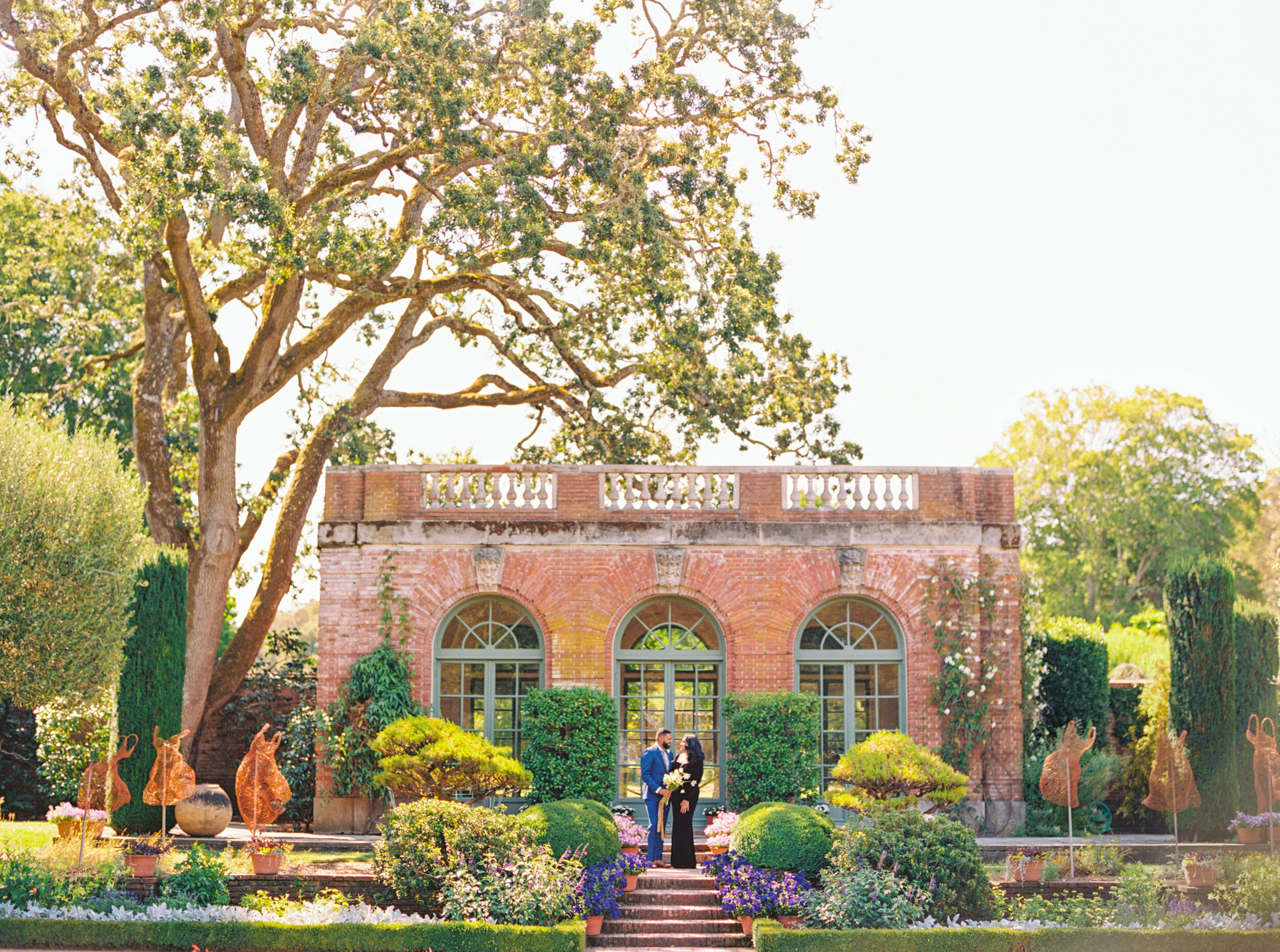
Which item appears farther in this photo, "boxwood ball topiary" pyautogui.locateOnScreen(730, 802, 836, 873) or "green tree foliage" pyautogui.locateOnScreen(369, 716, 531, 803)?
"green tree foliage" pyautogui.locateOnScreen(369, 716, 531, 803)

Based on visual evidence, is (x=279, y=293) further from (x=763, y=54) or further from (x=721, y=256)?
(x=763, y=54)

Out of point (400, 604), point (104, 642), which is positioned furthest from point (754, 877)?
point (104, 642)

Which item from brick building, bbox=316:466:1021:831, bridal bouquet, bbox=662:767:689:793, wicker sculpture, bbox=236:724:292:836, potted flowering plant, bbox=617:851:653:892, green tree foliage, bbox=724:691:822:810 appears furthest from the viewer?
brick building, bbox=316:466:1021:831

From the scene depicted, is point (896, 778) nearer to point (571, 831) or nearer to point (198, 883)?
point (571, 831)

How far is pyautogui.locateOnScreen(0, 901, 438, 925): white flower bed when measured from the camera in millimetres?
12227

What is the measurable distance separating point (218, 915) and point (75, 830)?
14.0 ft

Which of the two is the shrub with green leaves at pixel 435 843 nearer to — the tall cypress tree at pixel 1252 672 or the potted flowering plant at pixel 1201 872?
the potted flowering plant at pixel 1201 872

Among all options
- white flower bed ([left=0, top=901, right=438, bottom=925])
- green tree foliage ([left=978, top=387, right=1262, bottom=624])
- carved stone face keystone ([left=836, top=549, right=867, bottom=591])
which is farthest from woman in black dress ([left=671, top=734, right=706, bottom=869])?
green tree foliage ([left=978, top=387, right=1262, bottom=624])

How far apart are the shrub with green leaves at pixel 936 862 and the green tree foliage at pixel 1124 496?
92.0 ft

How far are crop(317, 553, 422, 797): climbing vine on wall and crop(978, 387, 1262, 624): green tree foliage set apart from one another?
27.3 meters

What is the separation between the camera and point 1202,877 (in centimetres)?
1367

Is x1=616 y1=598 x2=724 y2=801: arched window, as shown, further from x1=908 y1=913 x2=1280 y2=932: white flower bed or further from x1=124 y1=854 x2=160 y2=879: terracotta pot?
x1=124 y1=854 x2=160 y2=879: terracotta pot

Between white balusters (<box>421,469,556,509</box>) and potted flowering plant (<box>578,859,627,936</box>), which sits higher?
white balusters (<box>421,469,556,509</box>)

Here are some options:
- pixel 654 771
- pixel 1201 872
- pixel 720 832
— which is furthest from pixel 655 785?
pixel 1201 872
